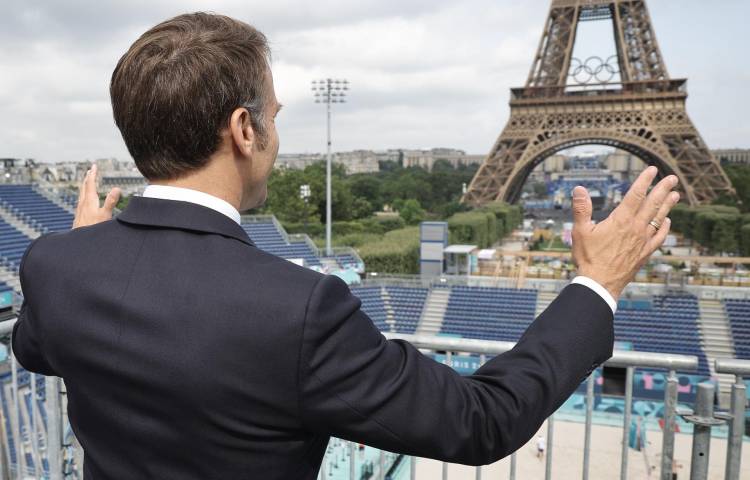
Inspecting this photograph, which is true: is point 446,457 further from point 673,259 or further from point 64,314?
point 673,259

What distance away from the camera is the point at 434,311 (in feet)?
55.2

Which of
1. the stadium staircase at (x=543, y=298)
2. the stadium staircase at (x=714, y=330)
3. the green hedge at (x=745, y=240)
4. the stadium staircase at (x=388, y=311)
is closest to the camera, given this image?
the stadium staircase at (x=714, y=330)

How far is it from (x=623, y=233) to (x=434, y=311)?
52.4 feet

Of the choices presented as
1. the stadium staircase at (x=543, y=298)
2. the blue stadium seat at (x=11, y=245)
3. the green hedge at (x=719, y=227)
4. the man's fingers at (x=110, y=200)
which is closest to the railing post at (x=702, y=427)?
the man's fingers at (x=110, y=200)

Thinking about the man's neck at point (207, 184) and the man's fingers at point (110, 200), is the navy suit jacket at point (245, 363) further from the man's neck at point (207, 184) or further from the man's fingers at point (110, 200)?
the man's fingers at point (110, 200)

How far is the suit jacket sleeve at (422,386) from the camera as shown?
81 cm

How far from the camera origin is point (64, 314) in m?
0.95

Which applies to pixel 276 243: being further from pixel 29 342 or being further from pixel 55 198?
pixel 29 342

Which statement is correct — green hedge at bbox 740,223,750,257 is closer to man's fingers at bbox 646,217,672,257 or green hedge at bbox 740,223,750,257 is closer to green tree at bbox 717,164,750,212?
green tree at bbox 717,164,750,212

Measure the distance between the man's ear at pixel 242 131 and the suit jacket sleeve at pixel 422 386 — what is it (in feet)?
0.88

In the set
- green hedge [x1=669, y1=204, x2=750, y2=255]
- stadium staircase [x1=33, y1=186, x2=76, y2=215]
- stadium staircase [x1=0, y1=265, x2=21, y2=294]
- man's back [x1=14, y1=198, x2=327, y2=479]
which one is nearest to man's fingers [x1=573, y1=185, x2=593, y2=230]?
man's back [x1=14, y1=198, x2=327, y2=479]

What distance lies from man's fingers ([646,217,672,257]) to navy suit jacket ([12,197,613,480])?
0.51ft

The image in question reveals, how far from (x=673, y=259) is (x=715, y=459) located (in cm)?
1209

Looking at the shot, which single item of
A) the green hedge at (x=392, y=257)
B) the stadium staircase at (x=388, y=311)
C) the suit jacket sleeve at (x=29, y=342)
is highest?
the suit jacket sleeve at (x=29, y=342)
